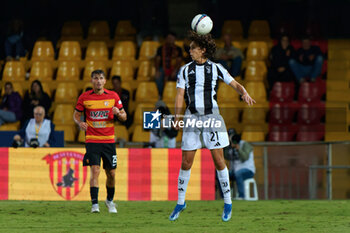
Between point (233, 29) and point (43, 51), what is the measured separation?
204 inches

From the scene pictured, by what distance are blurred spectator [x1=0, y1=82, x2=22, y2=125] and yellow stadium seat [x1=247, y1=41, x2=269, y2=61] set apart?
5.82m

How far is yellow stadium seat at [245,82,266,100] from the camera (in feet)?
55.8

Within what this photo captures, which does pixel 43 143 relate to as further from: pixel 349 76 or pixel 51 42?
pixel 349 76

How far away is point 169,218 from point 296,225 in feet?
5.23

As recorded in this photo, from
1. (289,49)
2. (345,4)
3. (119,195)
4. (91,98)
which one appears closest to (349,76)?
(289,49)

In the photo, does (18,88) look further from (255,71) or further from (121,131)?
(255,71)

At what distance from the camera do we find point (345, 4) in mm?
20562

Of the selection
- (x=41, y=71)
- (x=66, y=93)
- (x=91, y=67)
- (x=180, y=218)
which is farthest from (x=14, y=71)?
(x=180, y=218)

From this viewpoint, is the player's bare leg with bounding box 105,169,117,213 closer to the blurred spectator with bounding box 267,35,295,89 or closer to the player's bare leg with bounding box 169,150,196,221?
the player's bare leg with bounding box 169,150,196,221

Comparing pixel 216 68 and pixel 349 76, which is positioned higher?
pixel 349 76

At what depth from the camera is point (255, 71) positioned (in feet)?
57.8

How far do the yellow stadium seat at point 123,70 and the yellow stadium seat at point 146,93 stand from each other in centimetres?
76

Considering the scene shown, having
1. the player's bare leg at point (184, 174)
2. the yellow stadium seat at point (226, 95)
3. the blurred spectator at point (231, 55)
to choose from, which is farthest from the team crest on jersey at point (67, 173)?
the blurred spectator at point (231, 55)

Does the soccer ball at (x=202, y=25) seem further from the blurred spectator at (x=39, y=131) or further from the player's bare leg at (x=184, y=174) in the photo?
the blurred spectator at (x=39, y=131)
